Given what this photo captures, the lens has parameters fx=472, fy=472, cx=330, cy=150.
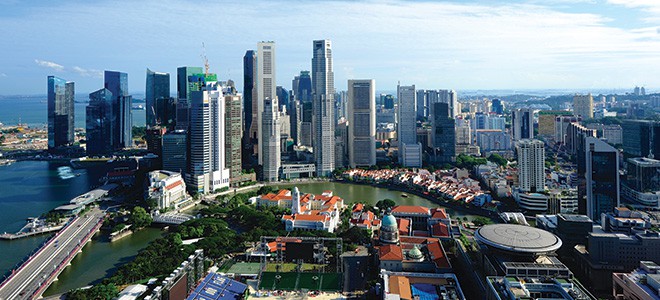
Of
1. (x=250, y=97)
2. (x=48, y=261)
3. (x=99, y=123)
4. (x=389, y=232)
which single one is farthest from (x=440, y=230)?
(x=99, y=123)

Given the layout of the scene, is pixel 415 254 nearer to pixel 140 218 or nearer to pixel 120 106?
pixel 140 218

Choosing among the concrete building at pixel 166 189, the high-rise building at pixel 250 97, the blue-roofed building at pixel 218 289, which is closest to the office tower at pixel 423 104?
the high-rise building at pixel 250 97

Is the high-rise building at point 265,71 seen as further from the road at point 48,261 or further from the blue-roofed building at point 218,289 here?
the blue-roofed building at point 218,289

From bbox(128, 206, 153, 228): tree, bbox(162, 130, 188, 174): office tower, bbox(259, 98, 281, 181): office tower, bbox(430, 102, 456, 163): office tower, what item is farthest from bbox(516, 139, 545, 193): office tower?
bbox(162, 130, 188, 174): office tower

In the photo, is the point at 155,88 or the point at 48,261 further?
the point at 155,88

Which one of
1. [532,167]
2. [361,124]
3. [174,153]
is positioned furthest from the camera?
[361,124]

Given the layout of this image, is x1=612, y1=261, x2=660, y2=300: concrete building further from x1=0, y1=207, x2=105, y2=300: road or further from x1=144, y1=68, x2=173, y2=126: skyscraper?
x1=144, y1=68, x2=173, y2=126: skyscraper

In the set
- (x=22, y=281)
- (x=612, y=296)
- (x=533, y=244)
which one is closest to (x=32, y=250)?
(x=22, y=281)
